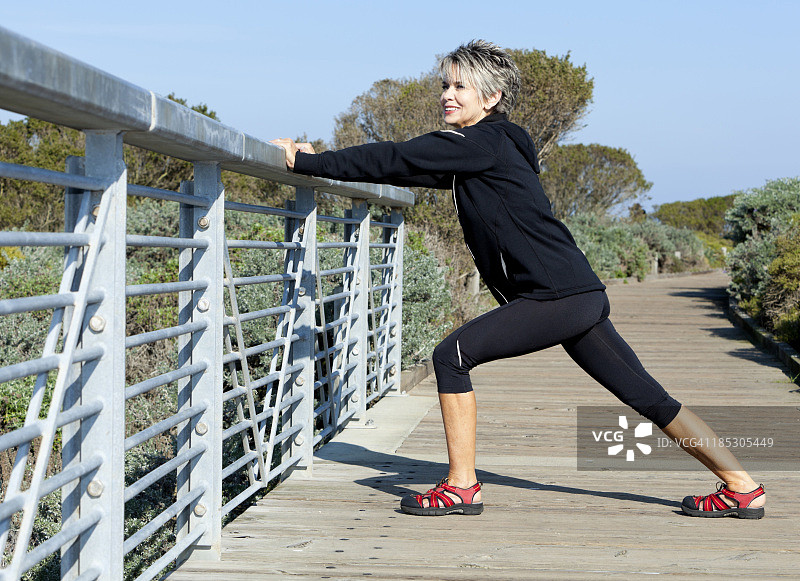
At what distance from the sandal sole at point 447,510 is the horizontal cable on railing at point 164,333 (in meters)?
1.30

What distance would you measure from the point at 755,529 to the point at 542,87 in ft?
65.6

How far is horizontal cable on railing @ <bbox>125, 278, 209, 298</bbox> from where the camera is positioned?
2621 millimetres

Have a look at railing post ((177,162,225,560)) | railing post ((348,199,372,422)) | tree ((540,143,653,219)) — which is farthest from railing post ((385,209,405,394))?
tree ((540,143,653,219))

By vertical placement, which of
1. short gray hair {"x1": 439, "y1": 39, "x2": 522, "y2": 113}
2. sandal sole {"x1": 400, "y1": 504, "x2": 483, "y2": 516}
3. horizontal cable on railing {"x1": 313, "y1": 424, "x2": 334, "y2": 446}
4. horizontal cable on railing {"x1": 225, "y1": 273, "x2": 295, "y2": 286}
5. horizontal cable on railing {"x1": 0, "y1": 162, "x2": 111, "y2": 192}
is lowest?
sandal sole {"x1": 400, "y1": 504, "x2": 483, "y2": 516}

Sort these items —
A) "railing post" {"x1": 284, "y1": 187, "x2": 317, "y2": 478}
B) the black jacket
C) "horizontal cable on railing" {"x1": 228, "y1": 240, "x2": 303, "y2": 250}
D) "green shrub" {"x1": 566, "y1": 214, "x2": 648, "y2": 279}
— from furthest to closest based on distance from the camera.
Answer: "green shrub" {"x1": 566, "y1": 214, "x2": 648, "y2": 279}
"railing post" {"x1": 284, "y1": 187, "x2": 317, "y2": 478}
the black jacket
"horizontal cable on railing" {"x1": 228, "y1": 240, "x2": 303, "y2": 250}

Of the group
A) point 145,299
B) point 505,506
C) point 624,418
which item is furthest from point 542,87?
point 505,506

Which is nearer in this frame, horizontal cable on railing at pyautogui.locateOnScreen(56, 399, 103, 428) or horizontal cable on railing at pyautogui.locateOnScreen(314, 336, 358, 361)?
horizontal cable on railing at pyautogui.locateOnScreen(56, 399, 103, 428)

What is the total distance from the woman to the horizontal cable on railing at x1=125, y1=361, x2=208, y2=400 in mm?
999

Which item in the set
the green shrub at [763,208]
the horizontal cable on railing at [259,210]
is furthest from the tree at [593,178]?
the horizontal cable on railing at [259,210]

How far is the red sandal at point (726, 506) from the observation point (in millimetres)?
3959

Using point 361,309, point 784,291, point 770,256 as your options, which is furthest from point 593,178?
point 361,309

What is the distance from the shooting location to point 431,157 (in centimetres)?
372

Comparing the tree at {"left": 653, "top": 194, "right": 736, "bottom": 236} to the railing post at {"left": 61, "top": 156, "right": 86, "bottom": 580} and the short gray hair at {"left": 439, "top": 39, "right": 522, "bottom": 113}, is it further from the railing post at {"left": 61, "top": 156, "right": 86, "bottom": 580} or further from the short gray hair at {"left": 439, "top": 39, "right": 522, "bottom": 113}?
the railing post at {"left": 61, "top": 156, "right": 86, "bottom": 580}

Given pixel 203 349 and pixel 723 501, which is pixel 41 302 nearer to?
pixel 203 349
